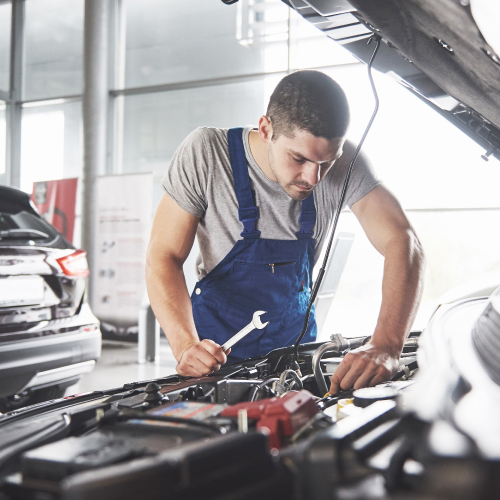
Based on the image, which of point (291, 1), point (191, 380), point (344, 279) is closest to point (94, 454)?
point (191, 380)

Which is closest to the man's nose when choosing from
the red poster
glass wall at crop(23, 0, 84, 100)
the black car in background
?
the black car in background

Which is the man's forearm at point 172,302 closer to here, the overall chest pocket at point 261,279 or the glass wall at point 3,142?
the overall chest pocket at point 261,279

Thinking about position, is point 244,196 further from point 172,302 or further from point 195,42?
point 195,42

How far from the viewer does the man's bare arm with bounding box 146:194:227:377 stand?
147cm

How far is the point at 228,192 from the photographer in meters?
1.71

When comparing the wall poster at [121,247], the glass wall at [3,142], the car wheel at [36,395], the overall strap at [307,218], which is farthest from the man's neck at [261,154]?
the glass wall at [3,142]

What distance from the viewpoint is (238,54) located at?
587cm

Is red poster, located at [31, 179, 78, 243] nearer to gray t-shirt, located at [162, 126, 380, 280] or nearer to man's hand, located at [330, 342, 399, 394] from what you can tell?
gray t-shirt, located at [162, 126, 380, 280]

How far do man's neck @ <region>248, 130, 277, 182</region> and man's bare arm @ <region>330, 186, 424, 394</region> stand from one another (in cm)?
31

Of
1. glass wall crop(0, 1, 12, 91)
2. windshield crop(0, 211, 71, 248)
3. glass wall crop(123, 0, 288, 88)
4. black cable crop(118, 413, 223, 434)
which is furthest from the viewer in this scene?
glass wall crop(0, 1, 12, 91)

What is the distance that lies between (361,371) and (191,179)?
86 centimetres

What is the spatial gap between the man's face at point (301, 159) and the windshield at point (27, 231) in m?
1.59

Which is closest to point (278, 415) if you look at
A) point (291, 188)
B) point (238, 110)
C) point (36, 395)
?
point (291, 188)

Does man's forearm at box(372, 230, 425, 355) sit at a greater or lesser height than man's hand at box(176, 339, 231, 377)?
greater
